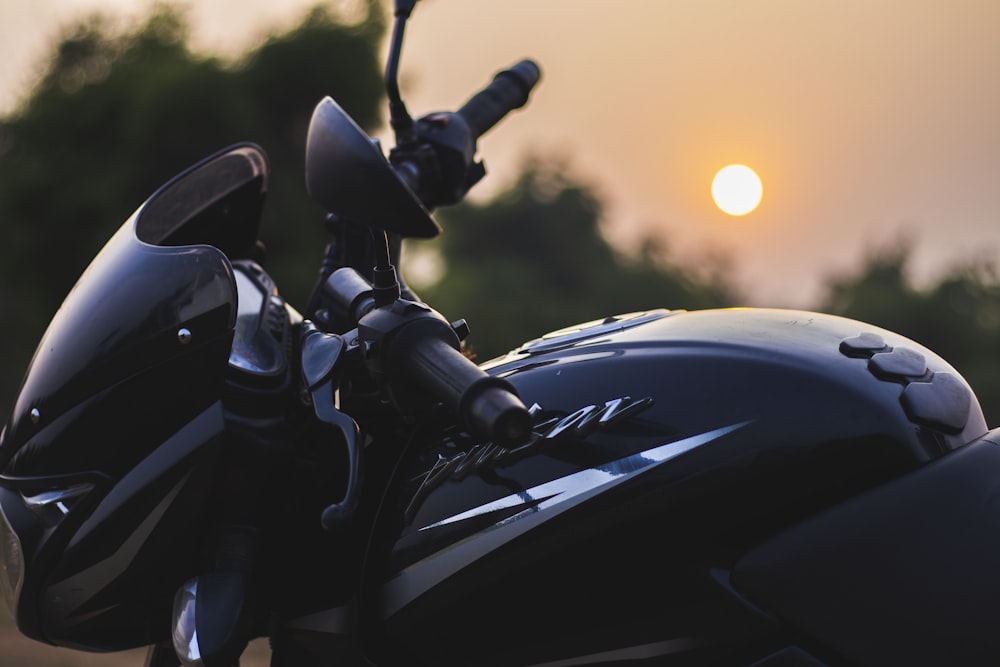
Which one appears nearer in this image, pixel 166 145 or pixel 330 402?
pixel 330 402

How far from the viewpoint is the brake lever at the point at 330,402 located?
0.97 meters

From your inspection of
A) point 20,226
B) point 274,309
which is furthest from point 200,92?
point 274,309

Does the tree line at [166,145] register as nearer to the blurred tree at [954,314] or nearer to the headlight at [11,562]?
the blurred tree at [954,314]

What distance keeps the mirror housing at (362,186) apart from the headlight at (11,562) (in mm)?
519

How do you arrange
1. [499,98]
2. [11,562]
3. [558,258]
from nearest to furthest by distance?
[11,562] < [499,98] < [558,258]

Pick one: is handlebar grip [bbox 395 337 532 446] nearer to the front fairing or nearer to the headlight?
the front fairing

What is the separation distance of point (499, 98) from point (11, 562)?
2.99ft

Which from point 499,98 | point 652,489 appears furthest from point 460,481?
point 499,98

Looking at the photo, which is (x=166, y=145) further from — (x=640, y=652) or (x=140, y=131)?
(x=640, y=652)

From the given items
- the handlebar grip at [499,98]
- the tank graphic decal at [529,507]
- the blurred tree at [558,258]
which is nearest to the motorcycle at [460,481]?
the tank graphic decal at [529,507]

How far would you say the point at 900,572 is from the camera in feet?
2.98

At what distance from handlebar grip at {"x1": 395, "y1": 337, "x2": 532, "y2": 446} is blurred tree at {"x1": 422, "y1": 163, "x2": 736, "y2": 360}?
18.3 metres

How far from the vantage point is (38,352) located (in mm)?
1174

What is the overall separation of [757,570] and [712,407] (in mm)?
152
